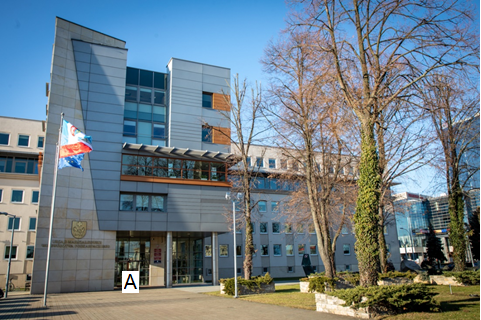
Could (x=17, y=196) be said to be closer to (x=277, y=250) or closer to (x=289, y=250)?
(x=277, y=250)

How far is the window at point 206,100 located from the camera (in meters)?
37.7

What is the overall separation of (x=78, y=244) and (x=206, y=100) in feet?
58.4

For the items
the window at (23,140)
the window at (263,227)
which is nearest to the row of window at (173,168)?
the window at (263,227)

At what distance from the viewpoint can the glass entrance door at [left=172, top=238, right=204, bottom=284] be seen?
37.2 metres

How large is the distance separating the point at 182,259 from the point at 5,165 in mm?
26796

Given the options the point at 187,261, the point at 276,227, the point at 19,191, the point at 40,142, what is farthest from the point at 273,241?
the point at 40,142

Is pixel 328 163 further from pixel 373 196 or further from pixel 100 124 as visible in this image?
pixel 100 124

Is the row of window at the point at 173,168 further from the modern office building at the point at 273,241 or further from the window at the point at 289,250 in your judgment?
the window at the point at 289,250

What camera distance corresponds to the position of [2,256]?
1713 inches

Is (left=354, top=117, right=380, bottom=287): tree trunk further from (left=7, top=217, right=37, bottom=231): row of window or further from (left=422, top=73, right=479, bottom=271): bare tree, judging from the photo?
(left=7, top=217, right=37, bottom=231): row of window

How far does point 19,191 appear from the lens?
46.7 meters

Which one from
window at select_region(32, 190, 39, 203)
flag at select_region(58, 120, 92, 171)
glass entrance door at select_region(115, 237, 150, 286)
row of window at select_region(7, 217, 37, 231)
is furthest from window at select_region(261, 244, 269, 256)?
flag at select_region(58, 120, 92, 171)

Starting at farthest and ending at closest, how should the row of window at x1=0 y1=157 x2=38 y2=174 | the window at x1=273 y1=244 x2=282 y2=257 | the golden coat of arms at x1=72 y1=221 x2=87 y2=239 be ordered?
1. the window at x1=273 y1=244 x2=282 y2=257
2. the row of window at x1=0 y1=157 x2=38 y2=174
3. the golden coat of arms at x1=72 y1=221 x2=87 y2=239

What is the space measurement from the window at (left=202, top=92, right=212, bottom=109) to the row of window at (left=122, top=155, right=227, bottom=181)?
6428 millimetres
